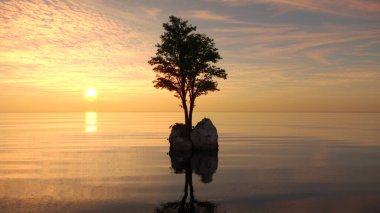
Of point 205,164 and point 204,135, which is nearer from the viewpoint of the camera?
point 205,164

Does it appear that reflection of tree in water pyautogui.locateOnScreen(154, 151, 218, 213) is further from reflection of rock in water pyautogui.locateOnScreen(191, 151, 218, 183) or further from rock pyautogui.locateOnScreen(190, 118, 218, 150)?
rock pyautogui.locateOnScreen(190, 118, 218, 150)

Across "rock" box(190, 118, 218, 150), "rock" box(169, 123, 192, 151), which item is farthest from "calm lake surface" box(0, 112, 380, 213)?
"rock" box(169, 123, 192, 151)

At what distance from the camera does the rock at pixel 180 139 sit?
48.5m

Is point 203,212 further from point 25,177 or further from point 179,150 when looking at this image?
point 179,150

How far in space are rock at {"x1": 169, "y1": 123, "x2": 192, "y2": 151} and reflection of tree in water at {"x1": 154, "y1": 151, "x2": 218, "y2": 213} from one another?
118 cm

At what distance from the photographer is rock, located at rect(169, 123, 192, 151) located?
159 ft

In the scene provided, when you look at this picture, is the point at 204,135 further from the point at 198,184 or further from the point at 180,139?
the point at 198,184

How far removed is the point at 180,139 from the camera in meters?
48.8

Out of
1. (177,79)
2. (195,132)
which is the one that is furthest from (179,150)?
(177,79)

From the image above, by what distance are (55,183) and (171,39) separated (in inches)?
1051

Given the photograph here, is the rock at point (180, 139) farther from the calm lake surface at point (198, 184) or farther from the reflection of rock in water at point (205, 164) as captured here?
the calm lake surface at point (198, 184)

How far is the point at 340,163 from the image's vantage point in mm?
40312

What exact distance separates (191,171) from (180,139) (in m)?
15.0

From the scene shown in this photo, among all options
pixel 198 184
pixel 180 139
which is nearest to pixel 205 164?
pixel 198 184
